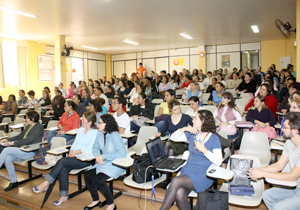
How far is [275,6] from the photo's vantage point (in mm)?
6727

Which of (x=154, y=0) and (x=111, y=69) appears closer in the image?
(x=154, y=0)

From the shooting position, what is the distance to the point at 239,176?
8.25 ft

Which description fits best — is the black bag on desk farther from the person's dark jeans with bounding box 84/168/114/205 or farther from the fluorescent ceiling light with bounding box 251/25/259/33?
the fluorescent ceiling light with bounding box 251/25/259/33

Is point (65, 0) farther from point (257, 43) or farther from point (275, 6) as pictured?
point (257, 43)

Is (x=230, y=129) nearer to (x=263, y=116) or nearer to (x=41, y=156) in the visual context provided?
(x=263, y=116)

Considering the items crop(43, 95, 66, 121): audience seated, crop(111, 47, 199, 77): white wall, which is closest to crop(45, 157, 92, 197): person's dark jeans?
crop(43, 95, 66, 121): audience seated

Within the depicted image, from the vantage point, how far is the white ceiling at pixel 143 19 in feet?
20.9

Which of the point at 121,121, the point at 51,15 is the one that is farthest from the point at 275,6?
the point at 51,15

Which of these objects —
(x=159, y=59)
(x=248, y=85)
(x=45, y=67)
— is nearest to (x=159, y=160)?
(x=248, y=85)

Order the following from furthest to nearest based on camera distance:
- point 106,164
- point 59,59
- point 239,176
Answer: point 59,59
point 106,164
point 239,176

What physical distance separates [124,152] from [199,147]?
3.62 ft

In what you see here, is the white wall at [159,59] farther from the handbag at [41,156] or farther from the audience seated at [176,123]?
the handbag at [41,156]

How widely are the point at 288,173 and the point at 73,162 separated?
8.78 feet

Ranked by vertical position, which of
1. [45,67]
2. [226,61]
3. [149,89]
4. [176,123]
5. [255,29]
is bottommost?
[176,123]
